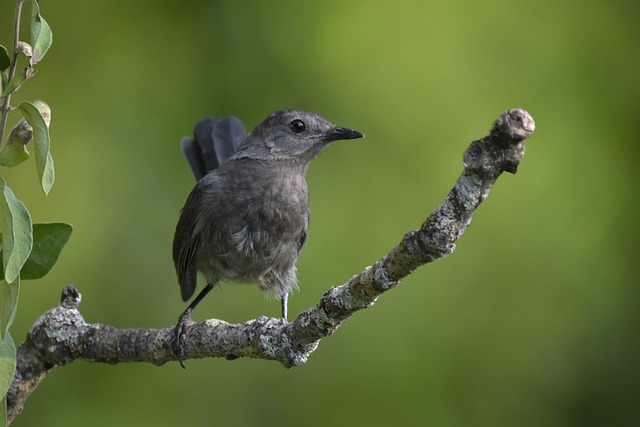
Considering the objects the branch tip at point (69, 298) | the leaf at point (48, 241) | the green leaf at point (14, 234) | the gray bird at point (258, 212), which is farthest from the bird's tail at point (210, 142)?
the green leaf at point (14, 234)

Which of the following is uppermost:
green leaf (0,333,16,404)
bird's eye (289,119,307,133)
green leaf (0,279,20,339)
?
bird's eye (289,119,307,133)

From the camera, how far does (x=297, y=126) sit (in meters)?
4.22

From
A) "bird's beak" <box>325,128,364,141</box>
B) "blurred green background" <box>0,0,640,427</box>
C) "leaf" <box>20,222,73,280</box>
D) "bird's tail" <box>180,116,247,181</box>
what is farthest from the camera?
"bird's tail" <box>180,116,247,181</box>

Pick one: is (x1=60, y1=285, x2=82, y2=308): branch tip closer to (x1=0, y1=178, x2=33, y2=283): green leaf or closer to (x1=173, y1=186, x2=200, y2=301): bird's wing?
(x1=173, y1=186, x2=200, y2=301): bird's wing

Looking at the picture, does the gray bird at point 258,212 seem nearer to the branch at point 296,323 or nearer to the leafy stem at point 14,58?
the branch at point 296,323

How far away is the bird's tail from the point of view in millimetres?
4574

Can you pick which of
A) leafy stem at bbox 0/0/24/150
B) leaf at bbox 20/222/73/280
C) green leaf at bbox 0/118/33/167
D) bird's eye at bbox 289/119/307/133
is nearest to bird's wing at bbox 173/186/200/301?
bird's eye at bbox 289/119/307/133

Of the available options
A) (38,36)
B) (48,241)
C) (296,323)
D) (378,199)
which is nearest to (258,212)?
(378,199)

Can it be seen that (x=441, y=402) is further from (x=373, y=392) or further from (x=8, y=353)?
(x=8, y=353)

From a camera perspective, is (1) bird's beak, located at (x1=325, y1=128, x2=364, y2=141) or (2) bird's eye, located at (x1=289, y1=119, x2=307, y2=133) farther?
(2) bird's eye, located at (x1=289, y1=119, x2=307, y2=133)

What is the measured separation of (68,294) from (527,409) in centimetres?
237

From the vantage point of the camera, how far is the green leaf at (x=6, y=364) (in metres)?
1.89

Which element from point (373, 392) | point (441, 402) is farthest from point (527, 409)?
point (373, 392)

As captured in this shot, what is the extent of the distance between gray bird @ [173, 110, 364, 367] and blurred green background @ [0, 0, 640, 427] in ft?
0.79
